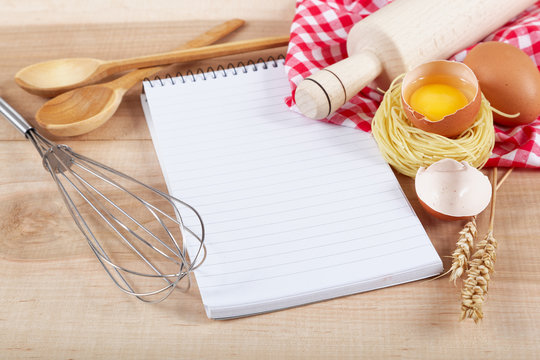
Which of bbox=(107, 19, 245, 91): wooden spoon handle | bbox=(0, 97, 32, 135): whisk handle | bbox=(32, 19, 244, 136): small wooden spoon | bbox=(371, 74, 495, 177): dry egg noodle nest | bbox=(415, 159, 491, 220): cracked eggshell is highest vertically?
bbox=(0, 97, 32, 135): whisk handle

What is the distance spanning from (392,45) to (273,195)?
0.23 meters

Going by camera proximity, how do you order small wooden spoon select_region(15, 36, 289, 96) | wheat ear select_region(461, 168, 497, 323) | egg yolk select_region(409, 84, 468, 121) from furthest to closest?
small wooden spoon select_region(15, 36, 289, 96) → egg yolk select_region(409, 84, 468, 121) → wheat ear select_region(461, 168, 497, 323)

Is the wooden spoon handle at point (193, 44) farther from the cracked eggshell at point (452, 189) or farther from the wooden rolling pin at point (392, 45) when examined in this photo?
the cracked eggshell at point (452, 189)

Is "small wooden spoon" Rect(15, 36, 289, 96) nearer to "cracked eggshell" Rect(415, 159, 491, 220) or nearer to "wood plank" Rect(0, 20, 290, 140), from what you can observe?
"wood plank" Rect(0, 20, 290, 140)

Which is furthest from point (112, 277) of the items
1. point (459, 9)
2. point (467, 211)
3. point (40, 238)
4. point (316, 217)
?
point (459, 9)

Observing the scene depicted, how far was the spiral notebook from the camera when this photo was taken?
0.54 m

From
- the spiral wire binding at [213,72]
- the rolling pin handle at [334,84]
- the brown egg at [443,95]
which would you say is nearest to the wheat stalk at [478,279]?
the brown egg at [443,95]

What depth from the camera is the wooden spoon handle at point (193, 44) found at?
2.39 feet

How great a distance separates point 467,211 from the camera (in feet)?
1.87

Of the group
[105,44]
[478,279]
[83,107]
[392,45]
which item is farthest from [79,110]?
[478,279]

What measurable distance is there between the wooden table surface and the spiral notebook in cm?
2

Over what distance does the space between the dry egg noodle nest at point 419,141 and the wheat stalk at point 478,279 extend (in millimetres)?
89

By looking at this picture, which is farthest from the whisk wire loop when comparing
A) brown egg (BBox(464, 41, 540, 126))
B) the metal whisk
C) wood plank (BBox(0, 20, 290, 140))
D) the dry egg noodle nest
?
brown egg (BBox(464, 41, 540, 126))

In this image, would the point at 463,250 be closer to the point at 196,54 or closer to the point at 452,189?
the point at 452,189
